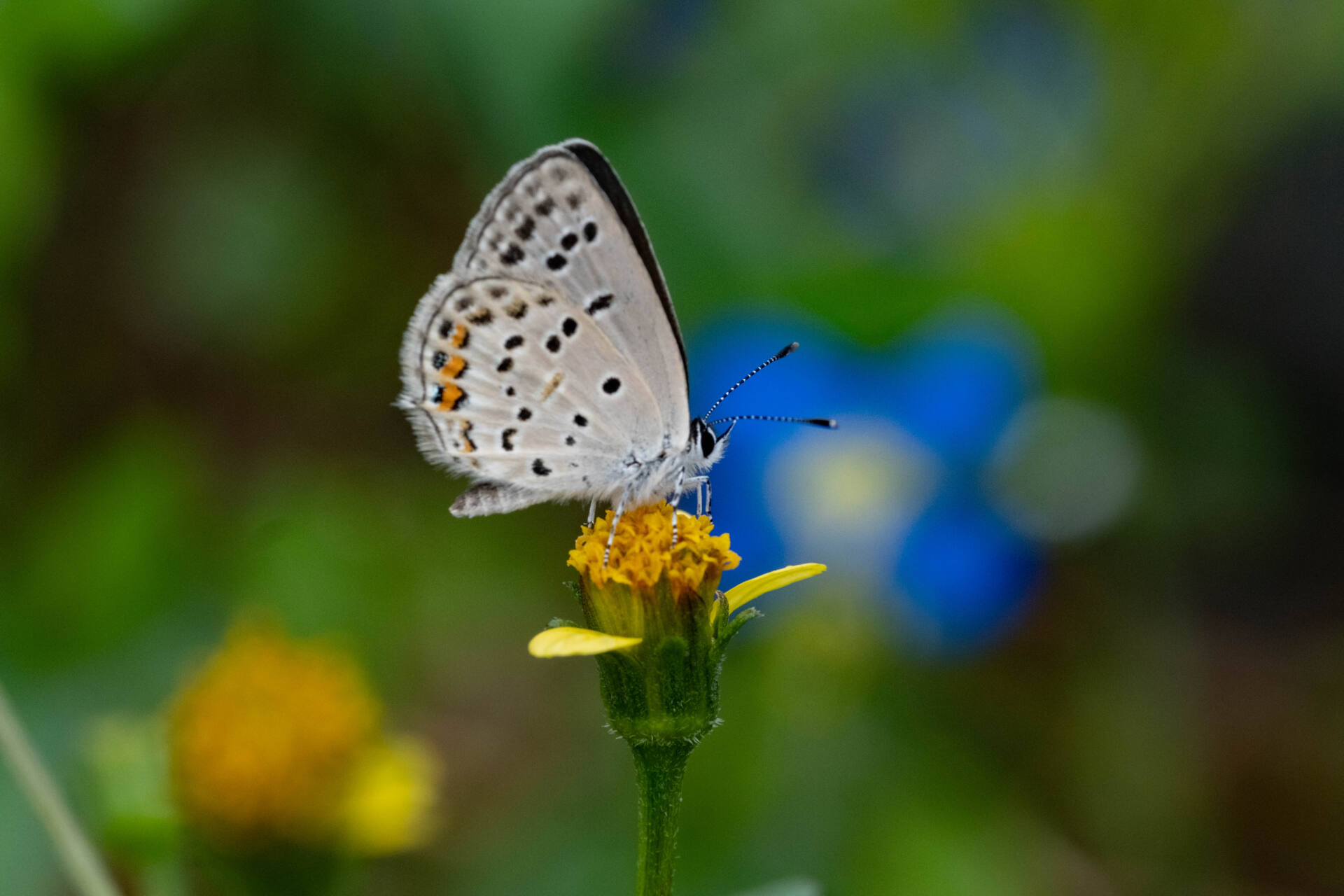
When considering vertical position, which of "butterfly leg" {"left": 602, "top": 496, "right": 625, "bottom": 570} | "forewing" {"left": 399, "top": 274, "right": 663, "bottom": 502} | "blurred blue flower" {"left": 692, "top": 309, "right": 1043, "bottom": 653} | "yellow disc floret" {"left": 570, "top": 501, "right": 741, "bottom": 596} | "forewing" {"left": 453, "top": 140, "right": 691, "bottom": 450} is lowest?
"blurred blue flower" {"left": 692, "top": 309, "right": 1043, "bottom": 653}

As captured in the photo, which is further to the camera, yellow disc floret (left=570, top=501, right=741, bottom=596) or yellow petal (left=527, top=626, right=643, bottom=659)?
yellow disc floret (left=570, top=501, right=741, bottom=596)

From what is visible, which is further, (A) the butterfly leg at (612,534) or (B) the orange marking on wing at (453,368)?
(B) the orange marking on wing at (453,368)

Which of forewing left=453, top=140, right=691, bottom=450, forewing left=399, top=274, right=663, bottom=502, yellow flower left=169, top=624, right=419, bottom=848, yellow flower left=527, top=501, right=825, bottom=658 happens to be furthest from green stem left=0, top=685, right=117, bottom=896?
forewing left=453, top=140, right=691, bottom=450

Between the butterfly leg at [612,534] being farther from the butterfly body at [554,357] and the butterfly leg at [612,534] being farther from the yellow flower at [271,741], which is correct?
the yellow flower at [271,741]

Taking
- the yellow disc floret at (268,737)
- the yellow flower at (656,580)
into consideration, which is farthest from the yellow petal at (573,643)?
the yellow disc floret at (268,737)

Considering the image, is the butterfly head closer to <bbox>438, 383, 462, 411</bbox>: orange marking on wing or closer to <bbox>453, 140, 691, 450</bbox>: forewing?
<bbox>453, 140, 691, 450</bbox>: forewing

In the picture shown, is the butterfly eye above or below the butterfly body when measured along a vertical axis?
below

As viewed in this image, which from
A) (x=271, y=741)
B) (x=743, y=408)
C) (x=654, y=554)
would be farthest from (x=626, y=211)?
(x=743, y=408)
